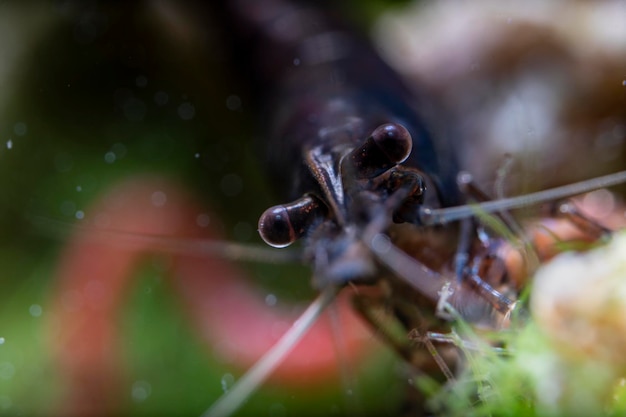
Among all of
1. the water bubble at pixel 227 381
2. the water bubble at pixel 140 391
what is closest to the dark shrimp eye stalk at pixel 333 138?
the water bubble at pixel 227 381

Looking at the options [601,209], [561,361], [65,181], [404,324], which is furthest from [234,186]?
[561,361]

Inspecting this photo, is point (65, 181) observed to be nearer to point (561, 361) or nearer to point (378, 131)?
point (378, 131)

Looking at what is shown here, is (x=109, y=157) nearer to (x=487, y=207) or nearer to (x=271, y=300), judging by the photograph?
(x=271, y=300)

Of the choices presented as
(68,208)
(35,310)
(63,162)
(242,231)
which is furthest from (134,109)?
(35,310)

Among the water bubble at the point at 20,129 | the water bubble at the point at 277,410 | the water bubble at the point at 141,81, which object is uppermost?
the water bubble at the point at 20,129

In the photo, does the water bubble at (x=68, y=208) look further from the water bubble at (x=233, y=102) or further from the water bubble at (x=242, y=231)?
the water bubble at (x=233, y=102)
